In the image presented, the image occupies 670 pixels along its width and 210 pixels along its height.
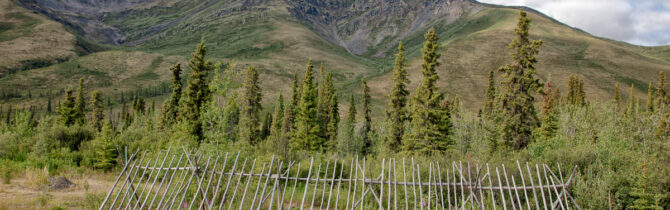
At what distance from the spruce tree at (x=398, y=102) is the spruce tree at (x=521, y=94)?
9019 millimetres

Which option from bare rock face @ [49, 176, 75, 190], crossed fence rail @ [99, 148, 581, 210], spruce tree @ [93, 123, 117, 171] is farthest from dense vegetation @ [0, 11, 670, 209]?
crossed fence rail @ [99, 148, 581, 210]

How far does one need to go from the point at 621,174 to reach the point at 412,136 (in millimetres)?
16456

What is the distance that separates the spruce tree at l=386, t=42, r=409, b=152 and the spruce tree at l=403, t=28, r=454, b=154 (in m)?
3.96

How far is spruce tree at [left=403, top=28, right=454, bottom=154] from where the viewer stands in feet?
77.1

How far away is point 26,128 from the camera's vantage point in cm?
1694

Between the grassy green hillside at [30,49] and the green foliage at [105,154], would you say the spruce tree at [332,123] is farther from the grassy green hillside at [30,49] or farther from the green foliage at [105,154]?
the grassy green hillside at [30,49]

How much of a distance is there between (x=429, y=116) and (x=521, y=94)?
6.28 meters

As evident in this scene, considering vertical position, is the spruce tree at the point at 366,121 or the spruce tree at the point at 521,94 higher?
the spruce tree at the point at 521,94

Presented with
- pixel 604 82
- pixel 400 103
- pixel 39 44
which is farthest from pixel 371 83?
pixel 39 44

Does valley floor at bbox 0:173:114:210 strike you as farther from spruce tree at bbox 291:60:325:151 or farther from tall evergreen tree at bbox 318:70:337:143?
tall evergreen tree at bbox 318:70:337:143

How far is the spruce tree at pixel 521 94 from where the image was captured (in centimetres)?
2100

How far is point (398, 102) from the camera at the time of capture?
29281 millimetres

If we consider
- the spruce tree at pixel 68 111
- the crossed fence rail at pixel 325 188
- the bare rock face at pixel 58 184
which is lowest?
the spruce tree at pixel 68 111

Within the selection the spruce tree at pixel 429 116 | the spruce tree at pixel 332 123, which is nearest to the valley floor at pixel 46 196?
the spruce tree at pixel 429 116
